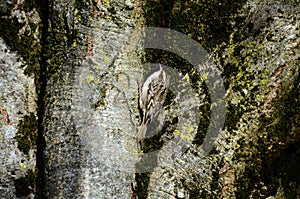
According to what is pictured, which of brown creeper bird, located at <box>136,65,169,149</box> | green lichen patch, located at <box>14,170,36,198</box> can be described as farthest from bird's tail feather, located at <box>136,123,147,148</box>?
green lichen patch, located at <box>14,170,36,198</box>

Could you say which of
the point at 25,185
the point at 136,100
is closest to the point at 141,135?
the point at 136,100

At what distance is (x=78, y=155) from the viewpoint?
5.64 ft

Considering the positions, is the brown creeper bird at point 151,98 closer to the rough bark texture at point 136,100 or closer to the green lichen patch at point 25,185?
the rough bark texture at point 136,100

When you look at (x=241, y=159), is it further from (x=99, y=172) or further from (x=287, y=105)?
(x=99, y=172)

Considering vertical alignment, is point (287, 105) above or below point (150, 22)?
below

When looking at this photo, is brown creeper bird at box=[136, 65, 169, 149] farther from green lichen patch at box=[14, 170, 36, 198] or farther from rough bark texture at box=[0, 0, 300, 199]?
green lichen patch at box=[14, 170, 36, 198]

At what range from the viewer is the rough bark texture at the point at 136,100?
1688 mm

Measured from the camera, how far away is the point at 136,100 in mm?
1771

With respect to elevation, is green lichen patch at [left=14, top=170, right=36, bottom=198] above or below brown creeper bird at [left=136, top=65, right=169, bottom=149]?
below

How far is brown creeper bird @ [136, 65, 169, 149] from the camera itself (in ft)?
5.69

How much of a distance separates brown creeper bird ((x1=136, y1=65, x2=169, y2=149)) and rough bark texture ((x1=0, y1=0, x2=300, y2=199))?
0.03 m

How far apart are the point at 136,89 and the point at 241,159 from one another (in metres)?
0.51

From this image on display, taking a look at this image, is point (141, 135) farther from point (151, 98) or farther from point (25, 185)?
point (25, 185)

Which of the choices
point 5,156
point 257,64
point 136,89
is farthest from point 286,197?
point 5,156
